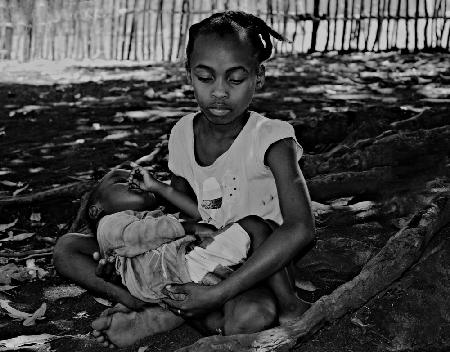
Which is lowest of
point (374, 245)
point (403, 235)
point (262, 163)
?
point (374, 245)

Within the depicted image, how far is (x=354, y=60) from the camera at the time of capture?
34.8 feet

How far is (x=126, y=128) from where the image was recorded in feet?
22.8

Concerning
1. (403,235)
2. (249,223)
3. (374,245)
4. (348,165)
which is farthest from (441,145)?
(249,223)

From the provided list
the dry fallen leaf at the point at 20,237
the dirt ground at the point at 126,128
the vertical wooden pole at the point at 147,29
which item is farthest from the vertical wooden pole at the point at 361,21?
the dry fallen leaf at the point at 20,237

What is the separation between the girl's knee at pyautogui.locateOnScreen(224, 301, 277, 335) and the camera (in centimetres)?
263

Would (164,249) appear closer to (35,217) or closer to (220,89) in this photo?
(220,89)

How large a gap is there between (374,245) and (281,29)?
831 centimetres

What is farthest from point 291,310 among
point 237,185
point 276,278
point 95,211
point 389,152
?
point 389,152

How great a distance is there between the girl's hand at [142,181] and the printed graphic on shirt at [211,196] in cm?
29

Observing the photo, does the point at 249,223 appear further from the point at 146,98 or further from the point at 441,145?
the point at 146,98

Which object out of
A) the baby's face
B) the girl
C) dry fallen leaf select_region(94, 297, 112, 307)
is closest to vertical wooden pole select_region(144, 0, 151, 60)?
the baby's face

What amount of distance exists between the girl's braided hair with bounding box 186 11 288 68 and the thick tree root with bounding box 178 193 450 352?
0.91m

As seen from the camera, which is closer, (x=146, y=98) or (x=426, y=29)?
(x=146, y=98)

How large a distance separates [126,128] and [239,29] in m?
4.23
